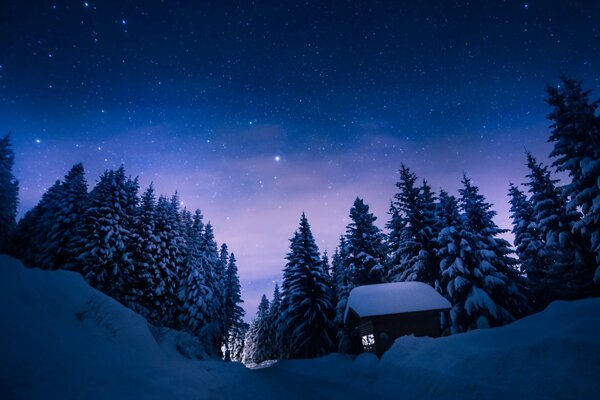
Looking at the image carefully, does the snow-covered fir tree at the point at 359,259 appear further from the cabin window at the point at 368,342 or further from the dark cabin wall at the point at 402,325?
the dark cabin wall at the point at 402,325

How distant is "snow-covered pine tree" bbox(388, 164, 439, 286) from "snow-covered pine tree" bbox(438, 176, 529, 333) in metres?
1.63

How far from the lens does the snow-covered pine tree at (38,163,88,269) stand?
25281 millimetres

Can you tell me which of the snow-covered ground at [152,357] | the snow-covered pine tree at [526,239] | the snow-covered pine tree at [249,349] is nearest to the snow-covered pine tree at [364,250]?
the snow-covered pine tree at [526,239]

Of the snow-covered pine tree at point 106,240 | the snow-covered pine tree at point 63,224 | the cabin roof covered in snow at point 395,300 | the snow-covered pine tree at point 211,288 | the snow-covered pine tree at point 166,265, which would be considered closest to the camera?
the cabin roof covered in snow at point 395,300

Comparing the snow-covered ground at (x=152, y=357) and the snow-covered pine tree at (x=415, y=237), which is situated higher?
the snow-covered pine tree at (x=415, y=237)

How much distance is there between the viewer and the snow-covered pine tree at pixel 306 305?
2819 centimetres

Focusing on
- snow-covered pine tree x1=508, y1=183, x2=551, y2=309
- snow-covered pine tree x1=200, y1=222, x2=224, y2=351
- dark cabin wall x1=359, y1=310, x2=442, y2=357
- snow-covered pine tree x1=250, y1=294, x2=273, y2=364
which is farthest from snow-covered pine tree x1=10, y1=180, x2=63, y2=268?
snow-covered pine tree x1=508, y1=183, x2=551, y2=309

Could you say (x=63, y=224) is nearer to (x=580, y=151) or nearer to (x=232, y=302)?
(x=232, y=302)

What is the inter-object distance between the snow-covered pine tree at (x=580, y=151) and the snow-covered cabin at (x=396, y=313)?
8.57m

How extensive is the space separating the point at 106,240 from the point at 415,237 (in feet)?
86.0

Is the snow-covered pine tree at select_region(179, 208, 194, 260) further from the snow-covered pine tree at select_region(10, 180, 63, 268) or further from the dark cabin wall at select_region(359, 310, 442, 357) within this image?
the dark cabin wall at select_region(359, 310, 442, 357)

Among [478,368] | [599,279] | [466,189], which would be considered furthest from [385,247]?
[478,368]

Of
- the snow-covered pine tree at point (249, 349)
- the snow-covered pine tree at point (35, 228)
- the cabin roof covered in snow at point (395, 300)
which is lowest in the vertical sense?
the snow-covered pine tree at point (249, 349)

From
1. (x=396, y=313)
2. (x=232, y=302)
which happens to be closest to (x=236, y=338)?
(x=232, y=302)
